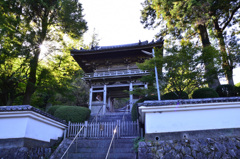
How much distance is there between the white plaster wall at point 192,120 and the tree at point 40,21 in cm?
941

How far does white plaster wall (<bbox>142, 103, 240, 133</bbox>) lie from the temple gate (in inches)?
370

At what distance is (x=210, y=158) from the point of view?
5215 mm

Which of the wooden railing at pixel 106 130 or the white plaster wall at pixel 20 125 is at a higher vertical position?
the white plaster wall at pixel 20 125

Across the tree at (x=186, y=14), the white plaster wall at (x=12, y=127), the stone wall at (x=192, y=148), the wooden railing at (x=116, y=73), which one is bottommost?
the stone wall at (x=192, y=148)

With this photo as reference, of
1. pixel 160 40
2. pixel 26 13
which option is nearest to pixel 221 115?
pixel 160 40

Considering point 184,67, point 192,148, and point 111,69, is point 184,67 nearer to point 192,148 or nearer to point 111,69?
point 192,148

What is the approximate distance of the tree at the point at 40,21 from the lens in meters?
11.5

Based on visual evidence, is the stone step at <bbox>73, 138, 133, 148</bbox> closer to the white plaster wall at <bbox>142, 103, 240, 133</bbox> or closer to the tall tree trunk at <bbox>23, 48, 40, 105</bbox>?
the white plaster wall at <bbox>142, 103, 240, 133</bbox>

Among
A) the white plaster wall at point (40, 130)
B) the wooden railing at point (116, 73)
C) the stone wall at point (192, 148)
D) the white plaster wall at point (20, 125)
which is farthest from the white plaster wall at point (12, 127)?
the wooden railing at point (116, 73)

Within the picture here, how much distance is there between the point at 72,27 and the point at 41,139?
35.3 ft

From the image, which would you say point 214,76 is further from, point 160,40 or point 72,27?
point 72,27

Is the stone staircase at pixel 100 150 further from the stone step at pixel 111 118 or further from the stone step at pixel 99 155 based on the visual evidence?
the stone step at pixel 111 118

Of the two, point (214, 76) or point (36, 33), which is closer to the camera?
point (214, 76)

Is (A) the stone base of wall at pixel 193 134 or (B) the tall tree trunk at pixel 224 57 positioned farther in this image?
(B) the tall tree trunk at pixel 224 57
